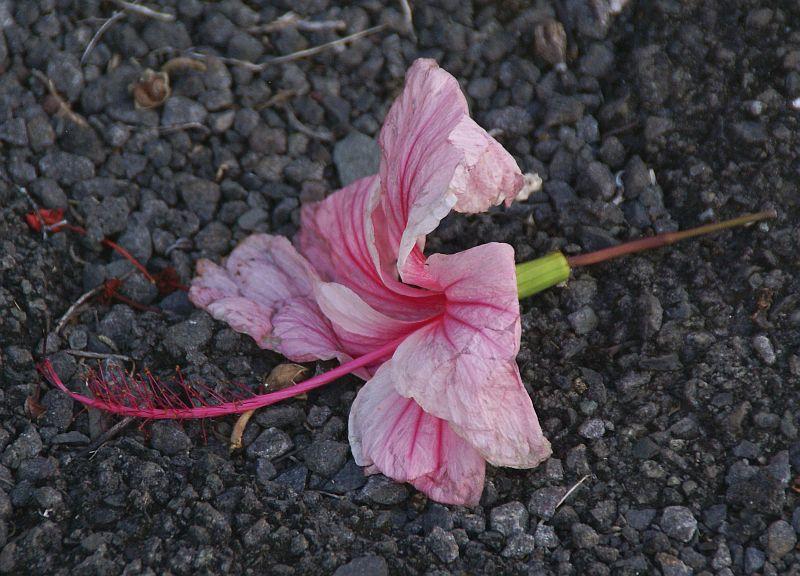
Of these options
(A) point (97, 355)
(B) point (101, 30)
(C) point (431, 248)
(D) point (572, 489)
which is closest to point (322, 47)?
(B) point (101, 30)

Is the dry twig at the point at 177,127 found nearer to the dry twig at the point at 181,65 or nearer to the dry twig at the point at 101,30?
the dry twig at the point at 181,65

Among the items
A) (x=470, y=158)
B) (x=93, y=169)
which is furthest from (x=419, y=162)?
(x=93, y=169)

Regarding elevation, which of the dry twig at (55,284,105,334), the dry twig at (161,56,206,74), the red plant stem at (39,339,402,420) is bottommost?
the dry twig at (55,284,105,334)

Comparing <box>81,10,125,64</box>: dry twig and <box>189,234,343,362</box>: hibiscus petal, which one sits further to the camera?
<box>81,10,125,64</box>: dry twig

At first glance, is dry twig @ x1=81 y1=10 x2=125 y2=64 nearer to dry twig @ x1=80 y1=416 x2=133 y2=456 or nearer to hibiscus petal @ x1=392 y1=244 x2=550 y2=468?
dry twig @ x1=80 y1=416 x2=133 y2=456

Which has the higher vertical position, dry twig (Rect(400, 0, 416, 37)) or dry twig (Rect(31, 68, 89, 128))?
dry twig (Rect(400, 0, 416, 37))

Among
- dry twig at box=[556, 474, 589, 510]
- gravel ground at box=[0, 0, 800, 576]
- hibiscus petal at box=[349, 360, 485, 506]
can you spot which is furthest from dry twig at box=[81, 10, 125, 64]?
dry twig at box=[556, 474, 589, 510]
